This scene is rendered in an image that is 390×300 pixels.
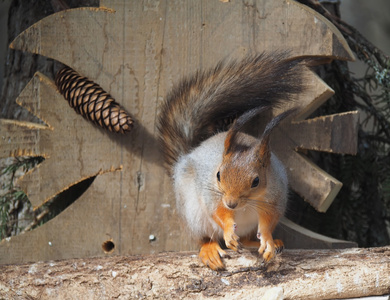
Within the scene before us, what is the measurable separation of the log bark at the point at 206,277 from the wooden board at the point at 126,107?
215 millimetres

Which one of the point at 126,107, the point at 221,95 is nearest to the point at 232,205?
the point at 221,95

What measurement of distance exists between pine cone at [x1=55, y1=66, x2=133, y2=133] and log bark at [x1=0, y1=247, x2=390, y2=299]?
1.11 ft

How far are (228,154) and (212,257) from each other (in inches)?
9.3

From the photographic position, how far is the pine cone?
146 centimetres

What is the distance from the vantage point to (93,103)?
1486mm

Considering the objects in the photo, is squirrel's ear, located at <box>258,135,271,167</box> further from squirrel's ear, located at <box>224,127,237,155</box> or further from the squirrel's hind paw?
the squirrel's hind paw

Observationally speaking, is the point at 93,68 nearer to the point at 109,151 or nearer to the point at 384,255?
the point at 109,151

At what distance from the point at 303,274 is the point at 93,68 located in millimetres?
747

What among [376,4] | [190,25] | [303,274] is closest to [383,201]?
[303,274]

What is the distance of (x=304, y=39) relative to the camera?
1.50 meters

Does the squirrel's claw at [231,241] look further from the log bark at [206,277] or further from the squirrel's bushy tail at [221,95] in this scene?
the squirrel's bushy tail at [221,95]

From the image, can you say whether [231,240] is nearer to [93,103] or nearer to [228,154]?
[228,154]

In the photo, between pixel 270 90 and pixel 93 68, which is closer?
pixel 270 90

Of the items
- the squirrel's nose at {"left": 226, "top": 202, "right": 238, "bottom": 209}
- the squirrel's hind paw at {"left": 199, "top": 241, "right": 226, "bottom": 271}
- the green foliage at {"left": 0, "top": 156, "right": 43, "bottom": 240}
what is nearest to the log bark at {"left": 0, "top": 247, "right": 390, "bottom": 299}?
the squirrel's hind paw at {"left": 199, "top": 241, "right": 226, "bottom": 271}
